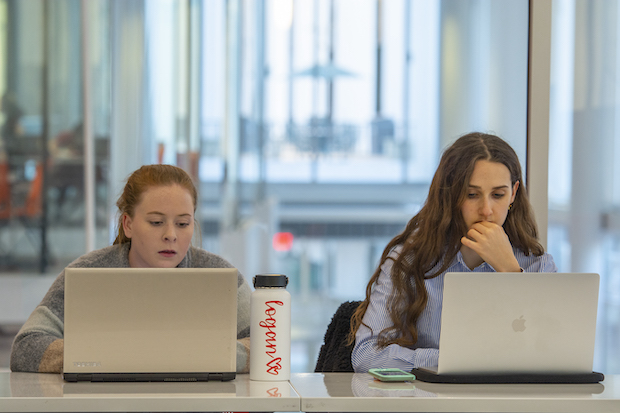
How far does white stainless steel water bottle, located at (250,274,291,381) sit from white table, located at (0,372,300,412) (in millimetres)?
72

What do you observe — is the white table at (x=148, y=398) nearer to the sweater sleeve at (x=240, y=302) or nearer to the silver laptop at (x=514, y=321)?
the sweater sleeve at (x=240, y=302)

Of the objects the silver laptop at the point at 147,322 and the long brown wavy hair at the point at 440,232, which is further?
the long brown wavy hair at the point at 440,232

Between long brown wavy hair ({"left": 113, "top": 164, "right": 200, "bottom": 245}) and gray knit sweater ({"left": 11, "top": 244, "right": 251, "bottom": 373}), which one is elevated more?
long brown wavy hair ({"left": 113, "top": 164, "right": 200, "bottom": 245})

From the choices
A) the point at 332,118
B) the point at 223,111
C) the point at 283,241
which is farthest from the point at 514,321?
the point at 283,241

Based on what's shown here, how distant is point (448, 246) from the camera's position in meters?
1.81

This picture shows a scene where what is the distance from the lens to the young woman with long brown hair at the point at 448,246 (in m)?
1.66

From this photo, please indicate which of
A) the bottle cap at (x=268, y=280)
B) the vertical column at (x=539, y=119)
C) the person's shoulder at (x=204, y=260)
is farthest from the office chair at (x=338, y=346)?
the vertical column at (x=539, y=119)

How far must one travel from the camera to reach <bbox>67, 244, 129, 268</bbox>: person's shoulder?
170 cm

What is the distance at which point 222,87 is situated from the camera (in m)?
4.73

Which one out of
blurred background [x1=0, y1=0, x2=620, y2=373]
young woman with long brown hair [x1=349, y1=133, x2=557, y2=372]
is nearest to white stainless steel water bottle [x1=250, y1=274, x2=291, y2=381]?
young woman with long brown hair [x1=349, y1=133, x2=557, y2=372]

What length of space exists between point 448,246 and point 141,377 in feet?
3.06

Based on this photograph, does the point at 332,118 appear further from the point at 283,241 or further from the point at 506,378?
the point at 506,378

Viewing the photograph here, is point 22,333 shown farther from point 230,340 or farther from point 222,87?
point 222,87

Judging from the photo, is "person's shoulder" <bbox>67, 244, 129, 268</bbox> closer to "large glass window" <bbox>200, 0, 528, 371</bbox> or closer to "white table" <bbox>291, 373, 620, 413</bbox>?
"white table" <bbox>291, 373, 620, 413</bbox>
